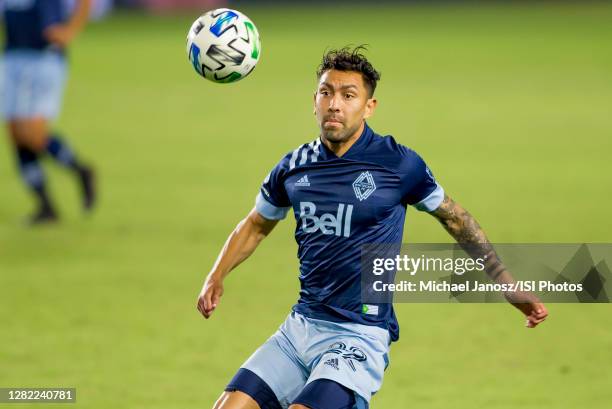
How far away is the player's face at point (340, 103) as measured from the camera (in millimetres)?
6027

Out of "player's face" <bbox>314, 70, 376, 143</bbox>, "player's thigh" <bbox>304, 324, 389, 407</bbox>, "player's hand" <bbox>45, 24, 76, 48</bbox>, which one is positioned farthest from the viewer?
"player's hand" <bbox>45, 24, 76, 48</bbox>

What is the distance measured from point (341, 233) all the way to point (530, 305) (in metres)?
1.01

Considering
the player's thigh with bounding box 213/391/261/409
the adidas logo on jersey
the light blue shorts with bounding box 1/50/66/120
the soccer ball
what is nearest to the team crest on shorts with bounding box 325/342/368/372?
the player's thigh with bounding box 213/391/261/409

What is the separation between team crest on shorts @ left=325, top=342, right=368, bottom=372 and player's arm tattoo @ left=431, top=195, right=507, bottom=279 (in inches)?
34.0

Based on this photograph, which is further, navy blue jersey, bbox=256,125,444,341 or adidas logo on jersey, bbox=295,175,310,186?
adidas logo on jersey, bbox=295,175,310,186

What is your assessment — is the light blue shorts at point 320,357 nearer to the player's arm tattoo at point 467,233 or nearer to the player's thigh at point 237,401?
the player's thigh at point 237,401

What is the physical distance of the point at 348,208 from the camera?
19.8 feet

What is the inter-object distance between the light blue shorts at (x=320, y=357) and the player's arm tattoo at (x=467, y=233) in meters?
0.66

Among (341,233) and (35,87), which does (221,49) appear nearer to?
(341,233)

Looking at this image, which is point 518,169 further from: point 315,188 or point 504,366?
point 315,188

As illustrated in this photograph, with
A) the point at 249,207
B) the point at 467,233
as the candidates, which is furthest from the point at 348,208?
the point at 249,207

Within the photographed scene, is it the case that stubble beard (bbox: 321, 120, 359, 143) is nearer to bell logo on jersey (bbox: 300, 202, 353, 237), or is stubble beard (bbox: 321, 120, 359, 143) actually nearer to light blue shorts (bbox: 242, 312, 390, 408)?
bell logo on jersey (bbox: 300, 202, 353, 237)

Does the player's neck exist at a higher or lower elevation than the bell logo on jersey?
higher

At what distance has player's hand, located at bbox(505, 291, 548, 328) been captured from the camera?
6.09m
